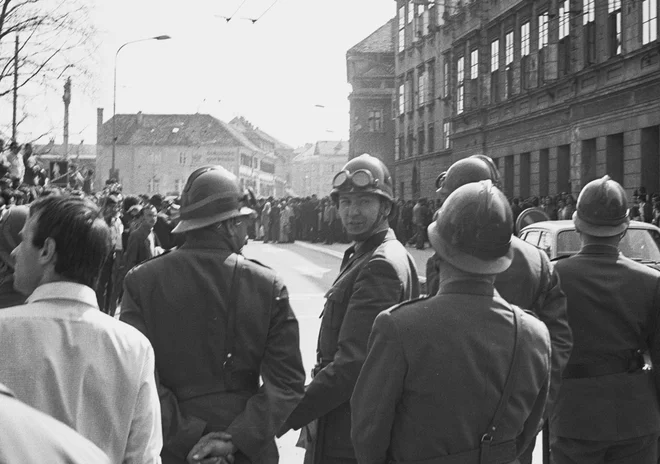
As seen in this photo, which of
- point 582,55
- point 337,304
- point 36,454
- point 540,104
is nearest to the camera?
Answer: point 36,454

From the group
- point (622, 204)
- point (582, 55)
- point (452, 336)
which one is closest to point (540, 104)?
point (582, 55)

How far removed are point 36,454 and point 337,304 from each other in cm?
311

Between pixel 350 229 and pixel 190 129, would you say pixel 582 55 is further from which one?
pixel 190 129

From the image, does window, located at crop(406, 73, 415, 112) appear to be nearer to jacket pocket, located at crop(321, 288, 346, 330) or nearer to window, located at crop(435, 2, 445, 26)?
window, located at crop(435, 2, 445, 26)

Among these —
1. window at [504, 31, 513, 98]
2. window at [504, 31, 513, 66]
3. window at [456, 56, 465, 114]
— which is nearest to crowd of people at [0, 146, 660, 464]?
window at [504, 31, 513, 98]

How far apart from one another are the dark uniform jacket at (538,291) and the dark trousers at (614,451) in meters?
0.61

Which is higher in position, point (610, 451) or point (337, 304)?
point (337, 304)

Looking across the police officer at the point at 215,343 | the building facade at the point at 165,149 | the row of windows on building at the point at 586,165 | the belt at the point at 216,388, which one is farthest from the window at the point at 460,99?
the building facade at the point at 165,149

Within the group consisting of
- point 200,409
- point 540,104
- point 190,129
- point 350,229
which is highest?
point 190,129

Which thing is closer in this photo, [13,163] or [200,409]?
[200,409]

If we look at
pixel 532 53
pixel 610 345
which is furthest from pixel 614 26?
pixel 610 345

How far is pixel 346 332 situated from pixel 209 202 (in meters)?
0.77

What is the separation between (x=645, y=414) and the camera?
460 cm

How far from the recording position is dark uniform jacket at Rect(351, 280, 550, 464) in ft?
9.78
